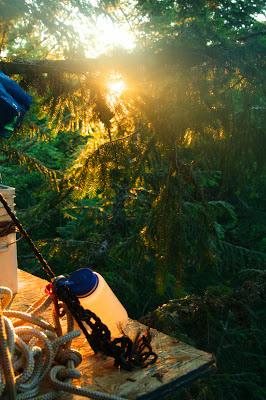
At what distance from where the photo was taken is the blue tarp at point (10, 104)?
2752 mm

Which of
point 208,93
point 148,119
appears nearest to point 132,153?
point 148,119

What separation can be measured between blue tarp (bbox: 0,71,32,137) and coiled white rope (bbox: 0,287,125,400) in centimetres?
120

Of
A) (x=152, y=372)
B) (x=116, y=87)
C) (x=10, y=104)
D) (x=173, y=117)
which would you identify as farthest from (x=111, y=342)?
(x=116, y=87)

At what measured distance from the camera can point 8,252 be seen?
3.31m

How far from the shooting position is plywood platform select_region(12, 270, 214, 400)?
215cm

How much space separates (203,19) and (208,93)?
793 mm

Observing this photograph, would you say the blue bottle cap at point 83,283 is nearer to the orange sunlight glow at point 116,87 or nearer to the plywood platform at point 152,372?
the plywood platform at point 152,372

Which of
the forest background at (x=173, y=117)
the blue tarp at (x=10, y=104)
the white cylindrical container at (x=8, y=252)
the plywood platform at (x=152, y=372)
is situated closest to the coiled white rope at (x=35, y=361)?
the plywood platform at (x=152, y=372)

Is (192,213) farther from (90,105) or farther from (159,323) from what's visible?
(159,323)

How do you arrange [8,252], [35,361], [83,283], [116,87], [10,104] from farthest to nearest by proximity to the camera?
1. [116,87]
2. [8,252]
3. [10,104]
4. [83,283]
5. [35,361]

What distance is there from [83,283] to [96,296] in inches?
4.3

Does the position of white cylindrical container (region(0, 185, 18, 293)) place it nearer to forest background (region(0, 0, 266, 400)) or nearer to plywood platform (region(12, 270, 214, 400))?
plywood platform (region(12, 270, 214, 400))

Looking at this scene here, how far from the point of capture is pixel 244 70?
161 inches

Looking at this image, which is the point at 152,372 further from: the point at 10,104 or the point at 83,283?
the point at 10,104
